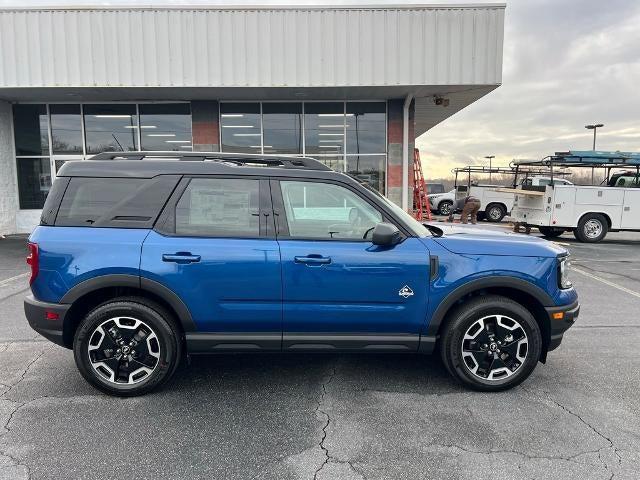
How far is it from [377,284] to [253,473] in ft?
5.06

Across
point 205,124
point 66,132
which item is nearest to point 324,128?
point 205,124

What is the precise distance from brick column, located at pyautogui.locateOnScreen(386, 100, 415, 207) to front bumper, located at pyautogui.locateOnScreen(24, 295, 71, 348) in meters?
10.8

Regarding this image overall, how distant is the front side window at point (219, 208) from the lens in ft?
11.4

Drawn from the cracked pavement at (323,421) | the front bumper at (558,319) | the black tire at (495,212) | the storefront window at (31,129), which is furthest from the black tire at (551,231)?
the storefront window at (31,129)

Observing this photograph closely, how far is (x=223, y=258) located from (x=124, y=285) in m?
0.78

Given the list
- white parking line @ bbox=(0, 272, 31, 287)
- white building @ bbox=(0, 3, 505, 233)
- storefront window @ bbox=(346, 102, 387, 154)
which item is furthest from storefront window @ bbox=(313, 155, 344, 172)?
white parking line @ bbox=(0, 272, 31, 287)

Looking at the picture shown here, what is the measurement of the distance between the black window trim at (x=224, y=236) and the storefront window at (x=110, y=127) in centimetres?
1118

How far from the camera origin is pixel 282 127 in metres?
13.4

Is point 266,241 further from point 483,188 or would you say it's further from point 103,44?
point 483,188

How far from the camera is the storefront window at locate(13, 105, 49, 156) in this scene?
1347cm

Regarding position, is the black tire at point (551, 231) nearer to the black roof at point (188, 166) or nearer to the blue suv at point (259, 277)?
the blue suv at point (259, 277)

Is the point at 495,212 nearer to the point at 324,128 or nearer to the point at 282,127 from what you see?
the point at 324,128

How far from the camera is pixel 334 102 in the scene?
43.6 feet

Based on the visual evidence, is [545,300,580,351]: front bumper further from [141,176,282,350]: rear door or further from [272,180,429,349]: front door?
[141,176,282,350]: rear door
